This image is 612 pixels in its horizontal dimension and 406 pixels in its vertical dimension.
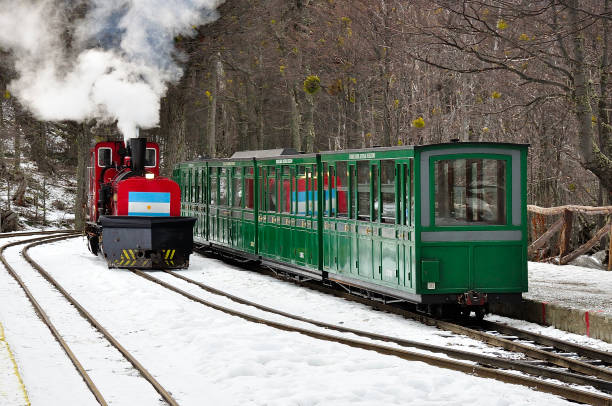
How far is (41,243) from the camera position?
28.1m

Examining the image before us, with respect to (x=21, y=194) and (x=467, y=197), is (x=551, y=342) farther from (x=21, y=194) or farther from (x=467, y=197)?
(x=21, y=194)

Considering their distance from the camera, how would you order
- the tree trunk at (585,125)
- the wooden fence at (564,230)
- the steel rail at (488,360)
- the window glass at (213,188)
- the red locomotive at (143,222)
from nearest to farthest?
the steel rail at (488,360), the tree trunk at (585,125), the wooden fence at (564,230), the red locomotive at (143,222), the window glass at (213,188)

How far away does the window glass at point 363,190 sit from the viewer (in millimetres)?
13883

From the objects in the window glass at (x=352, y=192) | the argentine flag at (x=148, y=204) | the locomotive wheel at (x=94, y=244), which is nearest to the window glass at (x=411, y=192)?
the window glass at (x=352, y=192)

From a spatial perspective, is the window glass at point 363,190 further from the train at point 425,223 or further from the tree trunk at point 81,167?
the tree trunk at point 81,167

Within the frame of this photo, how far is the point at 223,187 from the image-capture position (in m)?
22.1

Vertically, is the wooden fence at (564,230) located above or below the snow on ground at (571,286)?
above

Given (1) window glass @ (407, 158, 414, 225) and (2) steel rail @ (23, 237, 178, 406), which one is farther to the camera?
(1) window glass @ (407, 158, 414, 225)

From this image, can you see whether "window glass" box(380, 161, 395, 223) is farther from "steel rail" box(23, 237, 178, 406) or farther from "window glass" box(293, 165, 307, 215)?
"steel rail" box(23, 237, 178, 406)

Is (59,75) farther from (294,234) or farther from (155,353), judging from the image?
(155,353)

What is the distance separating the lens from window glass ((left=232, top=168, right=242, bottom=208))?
20.8m

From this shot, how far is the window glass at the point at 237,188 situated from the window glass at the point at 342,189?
5.88 metres

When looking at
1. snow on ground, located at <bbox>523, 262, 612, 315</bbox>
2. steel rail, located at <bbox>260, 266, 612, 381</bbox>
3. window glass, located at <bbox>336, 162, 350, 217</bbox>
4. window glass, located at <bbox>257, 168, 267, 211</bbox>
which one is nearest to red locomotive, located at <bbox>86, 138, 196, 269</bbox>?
window glass, located at <bbox>257, 168, 267, 211</bbox>

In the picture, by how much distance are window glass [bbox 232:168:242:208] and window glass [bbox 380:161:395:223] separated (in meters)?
7.79
